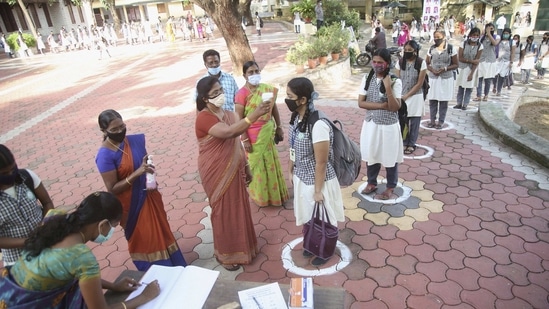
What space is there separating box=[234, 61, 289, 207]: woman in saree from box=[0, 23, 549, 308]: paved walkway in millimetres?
208

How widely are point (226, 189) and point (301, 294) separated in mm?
1283

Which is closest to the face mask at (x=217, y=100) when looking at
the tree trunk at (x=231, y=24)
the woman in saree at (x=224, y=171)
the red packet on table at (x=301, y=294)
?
the woman in saree at (x=224, y=171)

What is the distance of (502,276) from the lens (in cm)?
284

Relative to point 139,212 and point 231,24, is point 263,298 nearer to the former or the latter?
point 139,212

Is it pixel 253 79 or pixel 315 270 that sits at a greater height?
pixel 253 79

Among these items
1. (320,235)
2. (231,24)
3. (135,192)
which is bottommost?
(320,235)

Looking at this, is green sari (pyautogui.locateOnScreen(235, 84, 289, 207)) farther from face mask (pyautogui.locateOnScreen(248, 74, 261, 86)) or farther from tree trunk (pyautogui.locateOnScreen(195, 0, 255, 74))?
tree trunk (pyautogui.locateOnScreen(195, 0, 255, 74))

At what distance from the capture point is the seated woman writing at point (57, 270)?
5.21 feet

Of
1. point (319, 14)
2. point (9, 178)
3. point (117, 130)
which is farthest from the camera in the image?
point (319, 14)

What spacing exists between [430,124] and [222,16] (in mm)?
6516

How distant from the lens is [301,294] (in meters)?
1.82

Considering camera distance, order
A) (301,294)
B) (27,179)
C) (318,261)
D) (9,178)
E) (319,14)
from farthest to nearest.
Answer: (319,14)
(318,261)
(27,179)
(9,178)
(301,294)

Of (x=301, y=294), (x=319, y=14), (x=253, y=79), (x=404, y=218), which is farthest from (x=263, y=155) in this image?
(x=319, y=14)

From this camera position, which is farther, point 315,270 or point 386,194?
point 386,194
